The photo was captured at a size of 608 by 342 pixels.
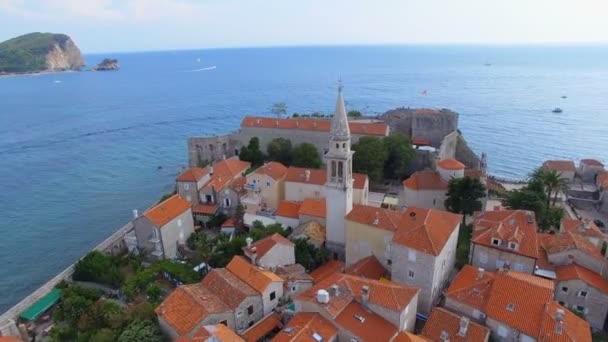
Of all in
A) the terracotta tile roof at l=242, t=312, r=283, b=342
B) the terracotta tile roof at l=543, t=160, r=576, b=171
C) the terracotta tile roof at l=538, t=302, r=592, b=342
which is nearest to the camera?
the terracotta tile roof at l=538, t=302, r=592, b=342

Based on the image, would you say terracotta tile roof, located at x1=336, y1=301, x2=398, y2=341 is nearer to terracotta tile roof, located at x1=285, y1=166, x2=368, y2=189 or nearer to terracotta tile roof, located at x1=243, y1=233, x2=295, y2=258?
terracotta tile roof, located at x1=243, y1=233, x2=295, y2=258

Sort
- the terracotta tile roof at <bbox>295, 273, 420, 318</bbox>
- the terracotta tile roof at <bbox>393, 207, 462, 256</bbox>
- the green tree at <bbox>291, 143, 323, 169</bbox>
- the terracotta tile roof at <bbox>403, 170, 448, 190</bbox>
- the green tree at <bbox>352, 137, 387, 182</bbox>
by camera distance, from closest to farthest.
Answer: the terracotta tile roof at <bbox>295, 273, 420, 318</bbox> → the terracotta tile roof at <bbox>393, 207, 462, 256</bbox> → the terracotta tile roof at <bbox>403, 170, 448, 190</bbox> → the green tree at <bbox>352, 137, 387, 182</bbox> → the green tree at <bbox>291, 143, 323, 169</bbox>

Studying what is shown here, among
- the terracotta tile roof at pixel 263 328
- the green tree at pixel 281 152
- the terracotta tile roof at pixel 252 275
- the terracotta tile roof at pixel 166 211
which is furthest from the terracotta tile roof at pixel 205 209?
the terracotta tile roof at pixel 263 328

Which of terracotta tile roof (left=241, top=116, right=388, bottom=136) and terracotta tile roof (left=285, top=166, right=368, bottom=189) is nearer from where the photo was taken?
terracotta tile roof (left=285, top=166, right=368, bottom=189)

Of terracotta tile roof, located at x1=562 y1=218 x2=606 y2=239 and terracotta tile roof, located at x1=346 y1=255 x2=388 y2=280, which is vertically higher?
terracotta tile roof, located at x1=562 y1=218 x2=606 y2=239

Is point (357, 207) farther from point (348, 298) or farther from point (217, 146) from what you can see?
point (217, 146)

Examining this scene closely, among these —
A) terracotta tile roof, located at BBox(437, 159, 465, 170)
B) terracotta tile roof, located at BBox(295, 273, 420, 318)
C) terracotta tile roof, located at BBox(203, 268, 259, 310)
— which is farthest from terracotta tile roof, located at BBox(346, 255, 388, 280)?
terracotta tile roof, located at BBox(437, 159, 465, 170)

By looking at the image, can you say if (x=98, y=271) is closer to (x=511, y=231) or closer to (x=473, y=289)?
(x=473, y=289)

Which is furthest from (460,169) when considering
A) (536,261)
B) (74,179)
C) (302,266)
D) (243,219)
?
(74,179)
